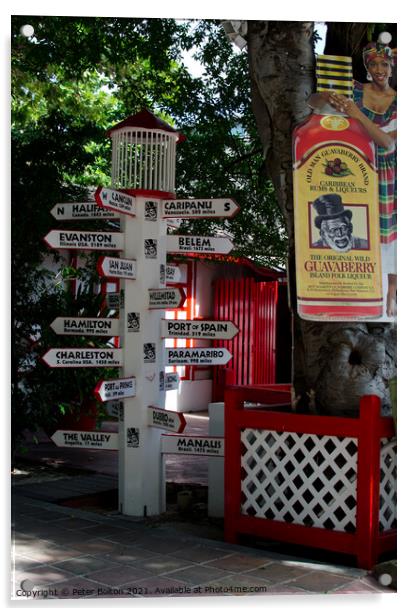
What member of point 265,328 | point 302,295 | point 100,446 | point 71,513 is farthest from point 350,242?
point 265,328

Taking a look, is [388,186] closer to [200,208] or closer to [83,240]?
[200,208]

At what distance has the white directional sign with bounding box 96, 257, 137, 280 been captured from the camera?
541 cm

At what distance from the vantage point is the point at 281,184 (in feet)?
17.9

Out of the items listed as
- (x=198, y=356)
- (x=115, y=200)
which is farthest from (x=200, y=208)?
(x=198, y=356)

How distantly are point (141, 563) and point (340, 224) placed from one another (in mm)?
2257

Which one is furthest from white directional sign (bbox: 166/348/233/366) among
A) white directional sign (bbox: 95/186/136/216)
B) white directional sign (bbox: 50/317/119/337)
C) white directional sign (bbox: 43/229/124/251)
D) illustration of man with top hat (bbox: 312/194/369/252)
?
illustration of man with top hat (bbox: 312/194/369/252)

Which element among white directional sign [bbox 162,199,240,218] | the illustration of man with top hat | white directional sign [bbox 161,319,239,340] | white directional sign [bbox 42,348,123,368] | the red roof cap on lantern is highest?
the red roof cap on lantern

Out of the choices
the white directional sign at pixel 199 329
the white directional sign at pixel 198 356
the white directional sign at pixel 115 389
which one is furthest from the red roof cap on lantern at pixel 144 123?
the white directional sign at pixel 115 389

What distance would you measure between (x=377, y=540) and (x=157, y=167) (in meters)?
2.90

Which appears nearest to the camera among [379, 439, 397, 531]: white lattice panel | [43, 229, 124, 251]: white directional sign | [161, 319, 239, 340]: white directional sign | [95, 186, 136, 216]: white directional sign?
[379, 439, 397, 531]: white lattice panel

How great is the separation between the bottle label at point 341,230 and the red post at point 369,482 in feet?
2.07

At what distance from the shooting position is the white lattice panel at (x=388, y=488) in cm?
488

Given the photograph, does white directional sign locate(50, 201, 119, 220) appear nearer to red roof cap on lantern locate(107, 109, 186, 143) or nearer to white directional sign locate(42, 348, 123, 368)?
red roof cap on lantern locate(107, 109, 186, 143)

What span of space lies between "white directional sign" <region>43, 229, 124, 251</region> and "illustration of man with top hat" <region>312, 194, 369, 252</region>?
1.55 metres
